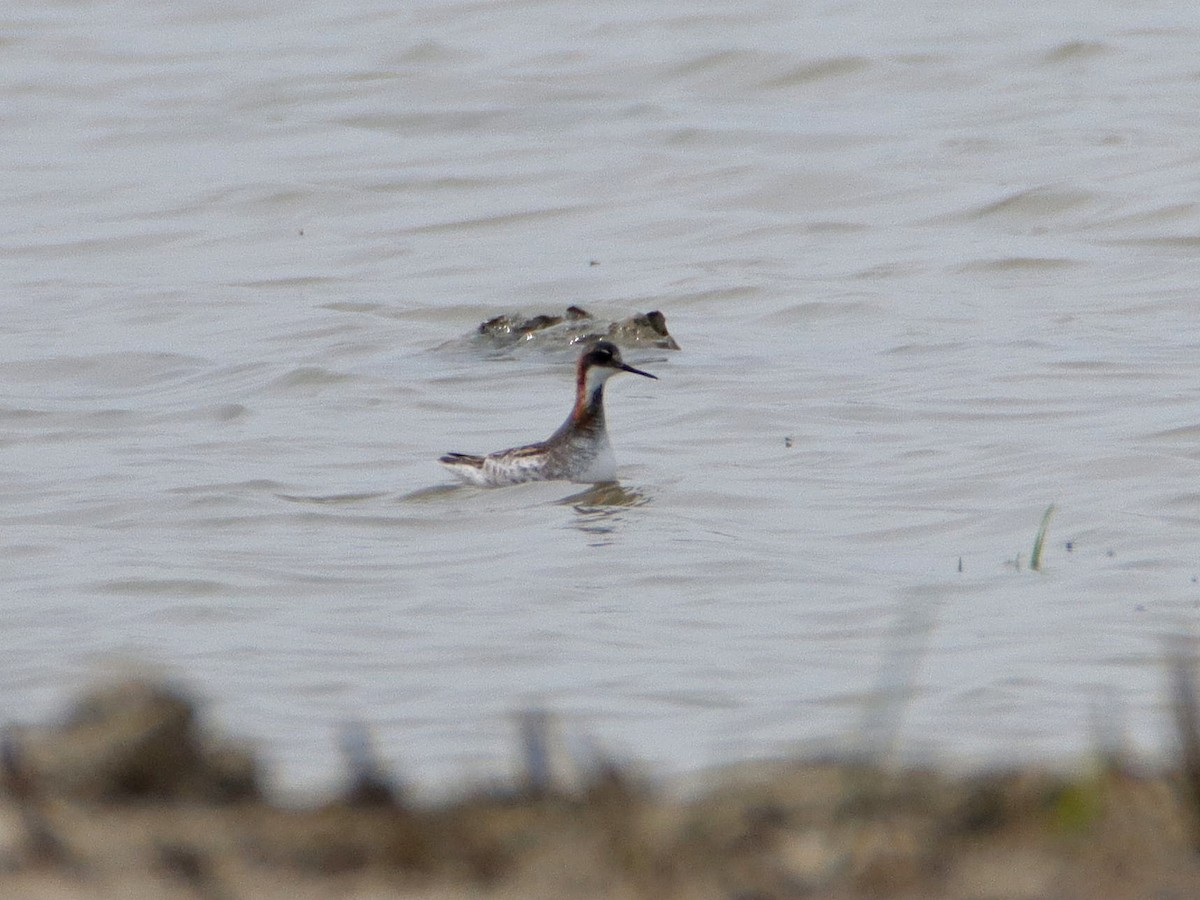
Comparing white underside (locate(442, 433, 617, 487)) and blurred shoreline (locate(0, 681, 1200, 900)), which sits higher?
blurred shoreline (locate(0, 681, 1200, 900))

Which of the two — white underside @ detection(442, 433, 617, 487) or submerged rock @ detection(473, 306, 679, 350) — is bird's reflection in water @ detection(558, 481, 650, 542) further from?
submerged rock @ detection(473, 306, 679, 350)

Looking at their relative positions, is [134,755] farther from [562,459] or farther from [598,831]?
[562,459]

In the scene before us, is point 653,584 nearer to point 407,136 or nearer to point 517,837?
point 517,837

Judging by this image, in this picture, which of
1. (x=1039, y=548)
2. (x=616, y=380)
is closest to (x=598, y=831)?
(x=1039, y=548)

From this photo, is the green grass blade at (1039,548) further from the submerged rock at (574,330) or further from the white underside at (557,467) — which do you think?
the submerged rock at (574,330)

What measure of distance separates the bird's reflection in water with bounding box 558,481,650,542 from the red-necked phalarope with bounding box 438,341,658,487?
0.27ft

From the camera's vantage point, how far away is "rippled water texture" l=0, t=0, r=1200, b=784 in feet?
23.9

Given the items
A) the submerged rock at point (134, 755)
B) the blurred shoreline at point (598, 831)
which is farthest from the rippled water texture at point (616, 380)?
the submerged rock at point (134, 755)

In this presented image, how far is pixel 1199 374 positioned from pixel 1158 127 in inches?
308

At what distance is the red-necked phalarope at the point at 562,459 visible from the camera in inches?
413


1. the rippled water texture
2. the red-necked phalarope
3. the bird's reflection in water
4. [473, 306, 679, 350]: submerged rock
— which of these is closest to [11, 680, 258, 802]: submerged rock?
the rippled water texture

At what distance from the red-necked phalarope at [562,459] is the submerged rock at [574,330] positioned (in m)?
2.40

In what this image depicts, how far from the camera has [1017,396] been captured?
1196 cm

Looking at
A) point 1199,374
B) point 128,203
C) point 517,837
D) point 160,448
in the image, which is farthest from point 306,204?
point 517,837
